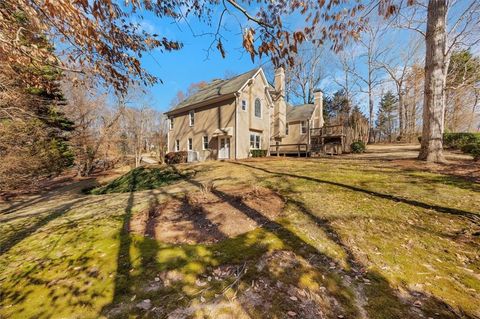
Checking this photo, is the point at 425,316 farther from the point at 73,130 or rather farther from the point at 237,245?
the point at 73,130

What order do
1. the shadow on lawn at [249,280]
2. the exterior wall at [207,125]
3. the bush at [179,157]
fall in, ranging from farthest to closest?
the bush at [179,157] → the exterior wall at [207,125] → the shadow on lawn at [249,280]

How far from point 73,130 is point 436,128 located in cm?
2532

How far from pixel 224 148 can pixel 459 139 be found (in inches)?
676

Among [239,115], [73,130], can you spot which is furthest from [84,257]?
[73,130]

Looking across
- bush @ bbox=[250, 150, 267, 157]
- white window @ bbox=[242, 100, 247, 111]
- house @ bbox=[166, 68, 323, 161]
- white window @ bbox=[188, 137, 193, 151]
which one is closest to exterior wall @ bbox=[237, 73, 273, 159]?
house @ bbox=[166, 68, 323, 161]

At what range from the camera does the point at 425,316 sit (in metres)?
1.92

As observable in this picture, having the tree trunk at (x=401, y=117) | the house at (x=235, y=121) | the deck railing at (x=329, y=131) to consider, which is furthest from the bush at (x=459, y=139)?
the tree trunk at (x=401, y=117)

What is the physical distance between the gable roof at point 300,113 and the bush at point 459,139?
37.2 ft

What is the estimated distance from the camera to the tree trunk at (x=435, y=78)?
786cm

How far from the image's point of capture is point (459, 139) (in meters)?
14.4

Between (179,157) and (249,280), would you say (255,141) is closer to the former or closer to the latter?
(179,157)

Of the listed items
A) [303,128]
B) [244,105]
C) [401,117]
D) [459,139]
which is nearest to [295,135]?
[303,128]

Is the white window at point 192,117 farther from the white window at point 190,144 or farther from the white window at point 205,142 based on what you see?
the white window at point 205,142

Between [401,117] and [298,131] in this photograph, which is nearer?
[298,131]
